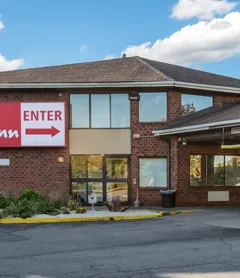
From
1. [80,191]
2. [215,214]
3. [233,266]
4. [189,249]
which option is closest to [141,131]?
[80,191]

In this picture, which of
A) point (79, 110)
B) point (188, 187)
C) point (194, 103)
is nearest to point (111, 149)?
point (79, 110)

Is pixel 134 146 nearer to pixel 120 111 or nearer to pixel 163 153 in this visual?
pixel 163 153

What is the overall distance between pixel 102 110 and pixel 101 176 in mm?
2904

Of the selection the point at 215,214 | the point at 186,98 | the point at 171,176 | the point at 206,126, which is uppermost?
the point at 186,98

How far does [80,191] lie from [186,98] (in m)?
6.28

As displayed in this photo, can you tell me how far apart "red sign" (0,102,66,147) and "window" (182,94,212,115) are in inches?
214

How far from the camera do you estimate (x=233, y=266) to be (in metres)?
7.76

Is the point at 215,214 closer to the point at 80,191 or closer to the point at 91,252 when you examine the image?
the point at 80,191

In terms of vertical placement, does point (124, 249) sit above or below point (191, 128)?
below

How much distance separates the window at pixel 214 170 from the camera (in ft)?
65.2

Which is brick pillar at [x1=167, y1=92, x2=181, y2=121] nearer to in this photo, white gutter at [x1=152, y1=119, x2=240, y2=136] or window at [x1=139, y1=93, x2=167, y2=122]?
window at [x1=139, y1=93, x2=167, y2=122]

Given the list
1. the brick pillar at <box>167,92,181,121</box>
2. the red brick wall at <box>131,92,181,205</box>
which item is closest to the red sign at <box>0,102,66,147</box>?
the red brick wall at <box>131,92,181,205</box>

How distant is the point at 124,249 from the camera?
961cm

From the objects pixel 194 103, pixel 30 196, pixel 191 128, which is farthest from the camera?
pixel 194 103
